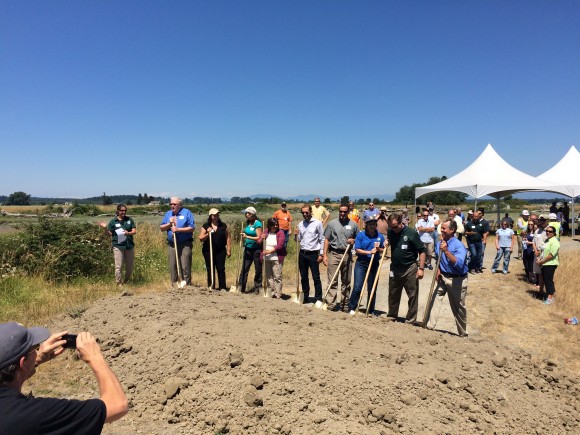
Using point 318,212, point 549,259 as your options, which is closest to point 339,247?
point 318,212

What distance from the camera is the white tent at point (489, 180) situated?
16.4 m

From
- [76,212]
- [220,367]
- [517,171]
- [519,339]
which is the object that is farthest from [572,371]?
[76,212]

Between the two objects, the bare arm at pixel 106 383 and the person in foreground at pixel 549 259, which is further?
the person in foreground at pixel 549 259

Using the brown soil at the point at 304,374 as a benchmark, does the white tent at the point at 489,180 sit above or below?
above

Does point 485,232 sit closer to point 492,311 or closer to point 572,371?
point 492,311

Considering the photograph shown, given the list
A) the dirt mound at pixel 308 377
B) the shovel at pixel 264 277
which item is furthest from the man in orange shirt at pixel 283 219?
the dirt mound at pixel 308 377

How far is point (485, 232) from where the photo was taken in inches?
392

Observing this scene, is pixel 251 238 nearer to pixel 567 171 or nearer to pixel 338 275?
pixel 338 275

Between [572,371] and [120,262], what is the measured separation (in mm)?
7885

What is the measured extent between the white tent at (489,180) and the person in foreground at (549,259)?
9139 mm

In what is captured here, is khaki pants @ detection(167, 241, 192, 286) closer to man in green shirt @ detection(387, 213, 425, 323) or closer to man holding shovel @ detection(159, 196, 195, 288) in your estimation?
man holding shovel @ detection(159, 196, 195, 288)

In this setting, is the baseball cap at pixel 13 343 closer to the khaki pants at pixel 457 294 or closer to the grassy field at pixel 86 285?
the grassy field at pixel 86 285

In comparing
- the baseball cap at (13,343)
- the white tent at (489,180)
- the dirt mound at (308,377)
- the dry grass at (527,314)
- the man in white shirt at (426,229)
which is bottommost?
the dry grass at (527,314)

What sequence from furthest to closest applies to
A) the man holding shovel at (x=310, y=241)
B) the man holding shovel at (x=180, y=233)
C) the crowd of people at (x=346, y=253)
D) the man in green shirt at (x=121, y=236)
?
the man in green shirt at (x=121, y=236), the man holding shovel at (x=180, y=233), the man holding shovel at (x=310, y=241), the crowd of people at (x=346, y=253)
